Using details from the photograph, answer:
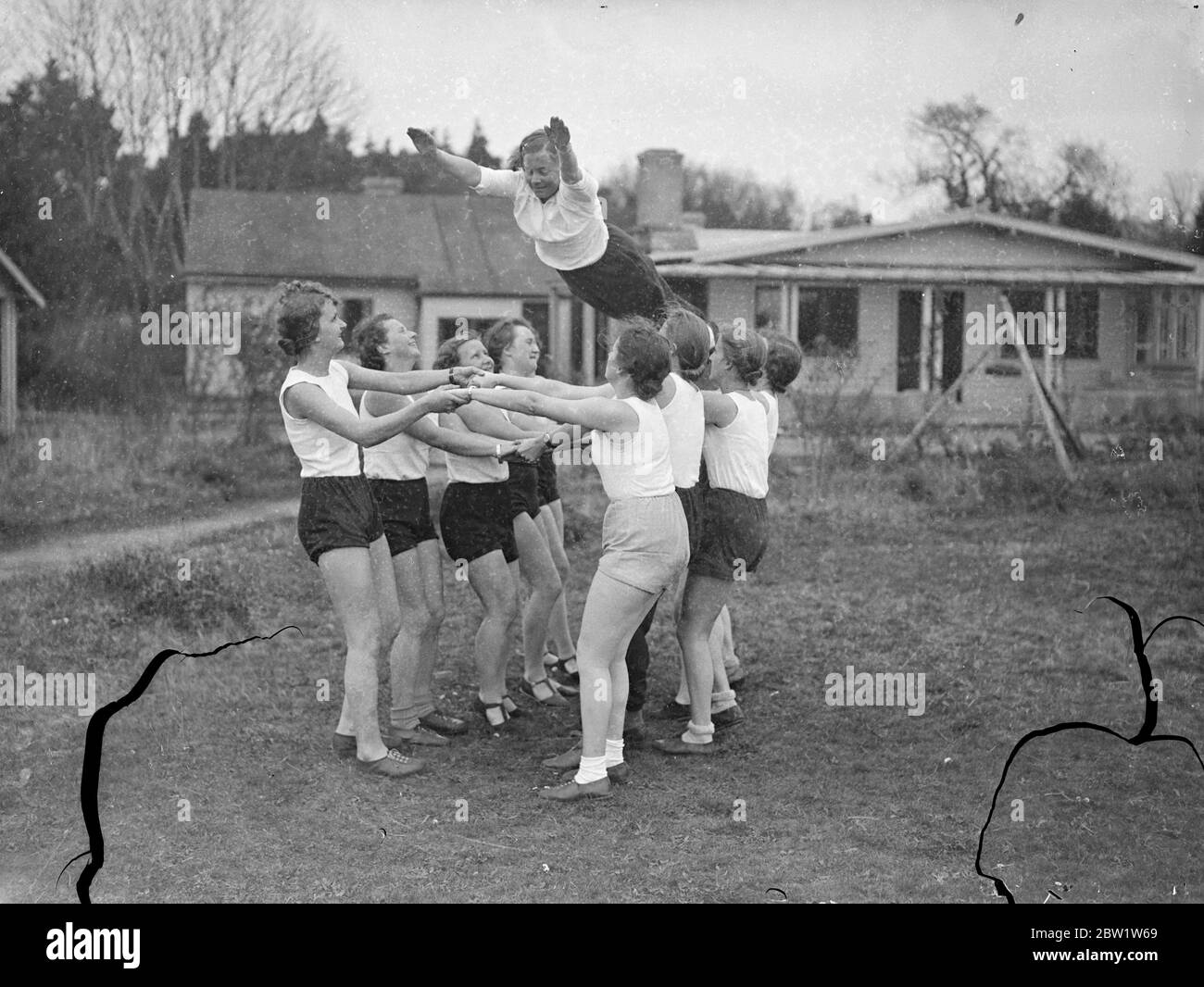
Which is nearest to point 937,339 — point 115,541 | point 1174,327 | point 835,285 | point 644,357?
point 835,285

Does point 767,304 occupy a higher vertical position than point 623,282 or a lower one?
higher

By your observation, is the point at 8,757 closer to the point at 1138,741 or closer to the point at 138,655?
the point at 138,655

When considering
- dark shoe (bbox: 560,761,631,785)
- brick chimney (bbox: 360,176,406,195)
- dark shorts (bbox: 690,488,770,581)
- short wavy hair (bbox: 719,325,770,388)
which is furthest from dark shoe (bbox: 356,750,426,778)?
brick chimney (bbox: 360,176,406,195)

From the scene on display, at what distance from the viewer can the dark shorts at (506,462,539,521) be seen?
19.2 ft

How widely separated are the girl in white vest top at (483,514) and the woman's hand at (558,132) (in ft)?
4.05

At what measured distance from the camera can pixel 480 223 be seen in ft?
78.7

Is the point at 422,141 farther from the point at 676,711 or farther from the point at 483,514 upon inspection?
the point at 676,711

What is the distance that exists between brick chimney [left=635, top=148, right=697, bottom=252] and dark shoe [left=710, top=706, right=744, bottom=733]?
14.2 metres

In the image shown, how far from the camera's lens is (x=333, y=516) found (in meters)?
4.91

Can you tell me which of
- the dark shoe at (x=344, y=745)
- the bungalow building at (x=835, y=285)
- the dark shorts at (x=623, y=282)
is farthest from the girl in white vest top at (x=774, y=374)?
the bungalow building at (x=835, y=285)

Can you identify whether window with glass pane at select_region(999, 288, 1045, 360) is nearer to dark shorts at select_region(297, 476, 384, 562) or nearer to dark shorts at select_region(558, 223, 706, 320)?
dark shorts at select_region(558, 223, 706, 320)

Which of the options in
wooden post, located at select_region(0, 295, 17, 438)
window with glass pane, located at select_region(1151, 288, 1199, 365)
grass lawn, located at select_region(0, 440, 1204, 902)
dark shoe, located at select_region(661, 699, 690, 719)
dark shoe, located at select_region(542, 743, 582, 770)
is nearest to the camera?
grass lawn, located at select_region(0, 440, 1204, 902)

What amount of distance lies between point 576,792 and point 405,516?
1459mm

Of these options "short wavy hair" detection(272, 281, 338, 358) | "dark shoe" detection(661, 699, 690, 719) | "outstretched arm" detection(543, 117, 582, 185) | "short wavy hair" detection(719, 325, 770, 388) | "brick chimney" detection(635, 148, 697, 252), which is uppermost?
"brick chimney" detection(635, 148, 697, 252)
